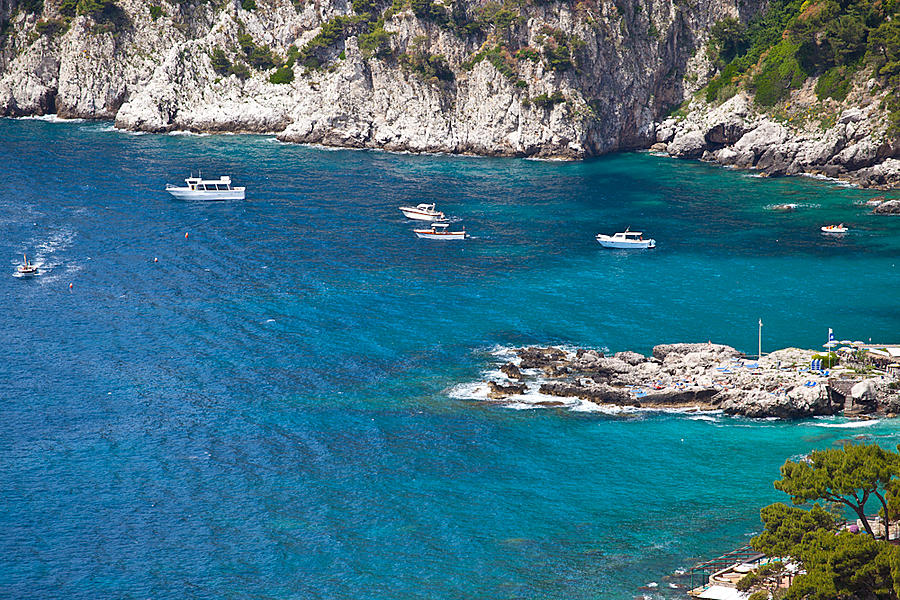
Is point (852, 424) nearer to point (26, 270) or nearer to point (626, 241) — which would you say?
point (626, 241)

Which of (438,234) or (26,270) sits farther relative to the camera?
(438,234)

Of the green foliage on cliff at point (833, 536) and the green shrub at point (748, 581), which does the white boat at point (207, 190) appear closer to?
the green foliage on cliff at point (833, 536)

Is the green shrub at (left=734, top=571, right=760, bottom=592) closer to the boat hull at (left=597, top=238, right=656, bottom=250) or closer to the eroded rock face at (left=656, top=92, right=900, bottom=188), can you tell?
the boat hull at (left=597, top=238, right=656, bottom=250)

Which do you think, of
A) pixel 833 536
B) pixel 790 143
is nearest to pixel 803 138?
pixel 790 143

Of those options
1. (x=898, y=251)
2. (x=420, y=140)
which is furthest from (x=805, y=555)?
(x=420, y=140)

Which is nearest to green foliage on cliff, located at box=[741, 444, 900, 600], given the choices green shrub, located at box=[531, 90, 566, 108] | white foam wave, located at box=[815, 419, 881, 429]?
white foam wave, located at box=[815, 419, 881, 429]

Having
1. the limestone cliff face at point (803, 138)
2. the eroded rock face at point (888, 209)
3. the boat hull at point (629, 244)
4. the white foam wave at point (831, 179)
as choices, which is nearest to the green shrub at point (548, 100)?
the limestone cliff face at point (803, 138)
